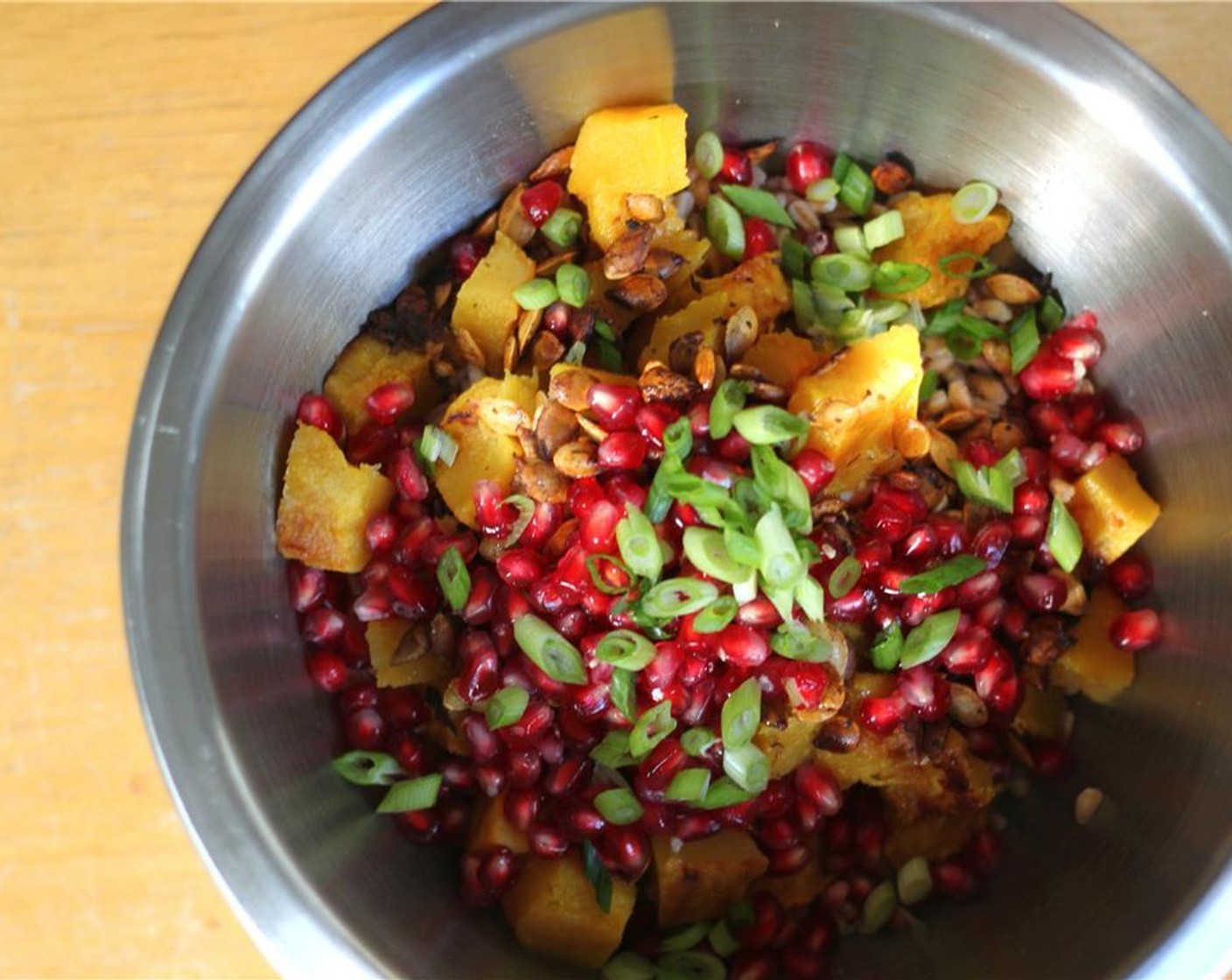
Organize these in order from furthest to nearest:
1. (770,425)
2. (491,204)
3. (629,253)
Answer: (491,204) → (629,253) → (770,425)

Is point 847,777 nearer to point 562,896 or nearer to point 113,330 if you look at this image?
point 562,896

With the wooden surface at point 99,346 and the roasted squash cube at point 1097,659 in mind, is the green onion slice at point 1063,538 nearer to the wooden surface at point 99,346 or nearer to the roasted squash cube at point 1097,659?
the roasted squash cube at point 1097,659

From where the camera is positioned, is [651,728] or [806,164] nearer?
[651,728]

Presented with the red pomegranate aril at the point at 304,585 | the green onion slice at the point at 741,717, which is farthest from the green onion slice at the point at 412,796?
the green onion slice at the point at 741,717

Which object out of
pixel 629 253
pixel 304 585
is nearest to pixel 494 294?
pixel 629 253

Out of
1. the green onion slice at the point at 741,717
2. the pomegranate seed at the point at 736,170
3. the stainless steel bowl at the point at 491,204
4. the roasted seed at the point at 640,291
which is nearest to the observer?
the stainless steel bowl at the point at 491,204

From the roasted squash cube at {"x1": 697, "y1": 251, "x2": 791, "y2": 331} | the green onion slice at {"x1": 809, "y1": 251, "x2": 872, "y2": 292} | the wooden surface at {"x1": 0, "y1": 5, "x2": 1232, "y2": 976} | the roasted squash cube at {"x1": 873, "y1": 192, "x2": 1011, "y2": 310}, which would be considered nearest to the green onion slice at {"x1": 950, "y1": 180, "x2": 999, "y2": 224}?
the roasted squash cube at {"x1": 873, "y1": 192, "x2": 1011, "y2": 310}

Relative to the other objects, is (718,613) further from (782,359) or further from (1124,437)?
(1124,437)

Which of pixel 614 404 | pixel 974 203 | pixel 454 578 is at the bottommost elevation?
pixel 454 578
